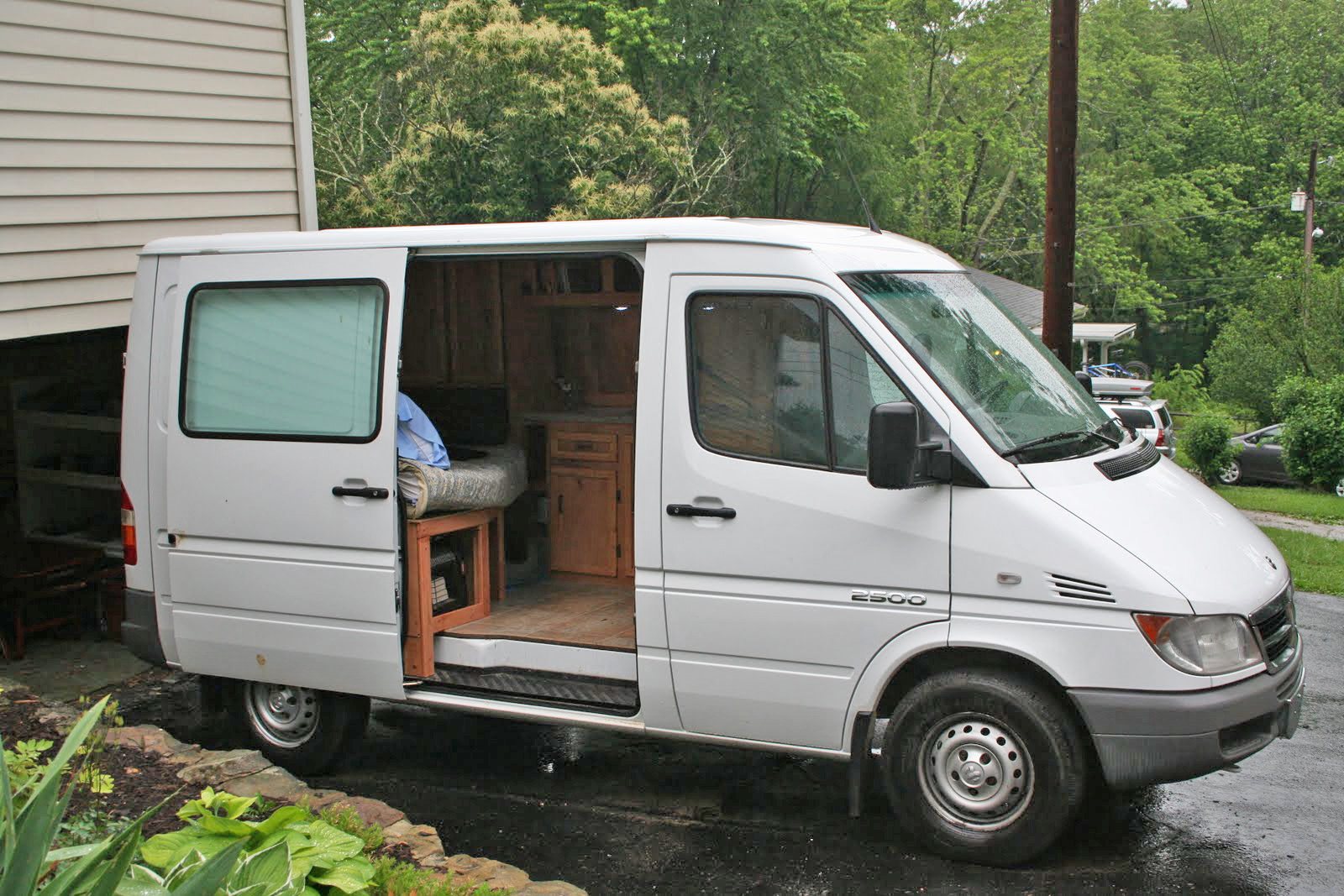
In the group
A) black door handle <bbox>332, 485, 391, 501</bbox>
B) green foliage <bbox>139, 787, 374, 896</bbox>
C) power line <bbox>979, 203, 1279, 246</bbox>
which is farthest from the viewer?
power line <bbox>979, 203, 1279, 246</bbox>

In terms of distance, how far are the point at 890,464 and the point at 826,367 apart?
2.14 feet

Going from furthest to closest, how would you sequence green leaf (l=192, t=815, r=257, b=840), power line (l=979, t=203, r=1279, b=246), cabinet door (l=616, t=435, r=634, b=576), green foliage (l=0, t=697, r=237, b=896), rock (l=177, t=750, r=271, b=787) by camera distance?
power line (l=979, t=203, r=1279, b=246)
cabinet door (l=616, t=435, r=634, b=576)
rock (l=177, t=750, r=271, b=787)
green leaf (l=192, t=815, r=257, b=840)
green foliage (l=0, t=697, r=237, b=896)

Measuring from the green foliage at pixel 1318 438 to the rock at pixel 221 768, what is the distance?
20167mm

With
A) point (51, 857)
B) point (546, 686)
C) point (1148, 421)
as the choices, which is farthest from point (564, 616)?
point (1148, 421)

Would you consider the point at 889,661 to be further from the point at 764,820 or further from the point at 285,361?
the point at 285,361

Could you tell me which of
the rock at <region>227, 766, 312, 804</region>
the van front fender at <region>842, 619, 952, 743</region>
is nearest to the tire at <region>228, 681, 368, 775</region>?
the rock at <region>227, 766, 312, 804</region>

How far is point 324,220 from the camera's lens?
83.5ft

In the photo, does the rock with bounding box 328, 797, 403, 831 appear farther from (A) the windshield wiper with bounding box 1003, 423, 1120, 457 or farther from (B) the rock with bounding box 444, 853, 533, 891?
(A) the windshield wiper with bounding box 1003, 423, 1120, 457

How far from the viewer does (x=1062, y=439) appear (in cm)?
511

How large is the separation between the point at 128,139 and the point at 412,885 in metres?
6.17

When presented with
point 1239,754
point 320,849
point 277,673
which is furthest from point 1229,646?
point 277,673

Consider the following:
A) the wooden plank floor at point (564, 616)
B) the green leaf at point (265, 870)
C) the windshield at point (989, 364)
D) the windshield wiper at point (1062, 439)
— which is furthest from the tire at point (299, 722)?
the windshield wiper at point (1062, 439)

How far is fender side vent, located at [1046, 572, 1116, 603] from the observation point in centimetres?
457

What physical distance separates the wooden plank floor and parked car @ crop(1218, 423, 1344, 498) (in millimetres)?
19825
